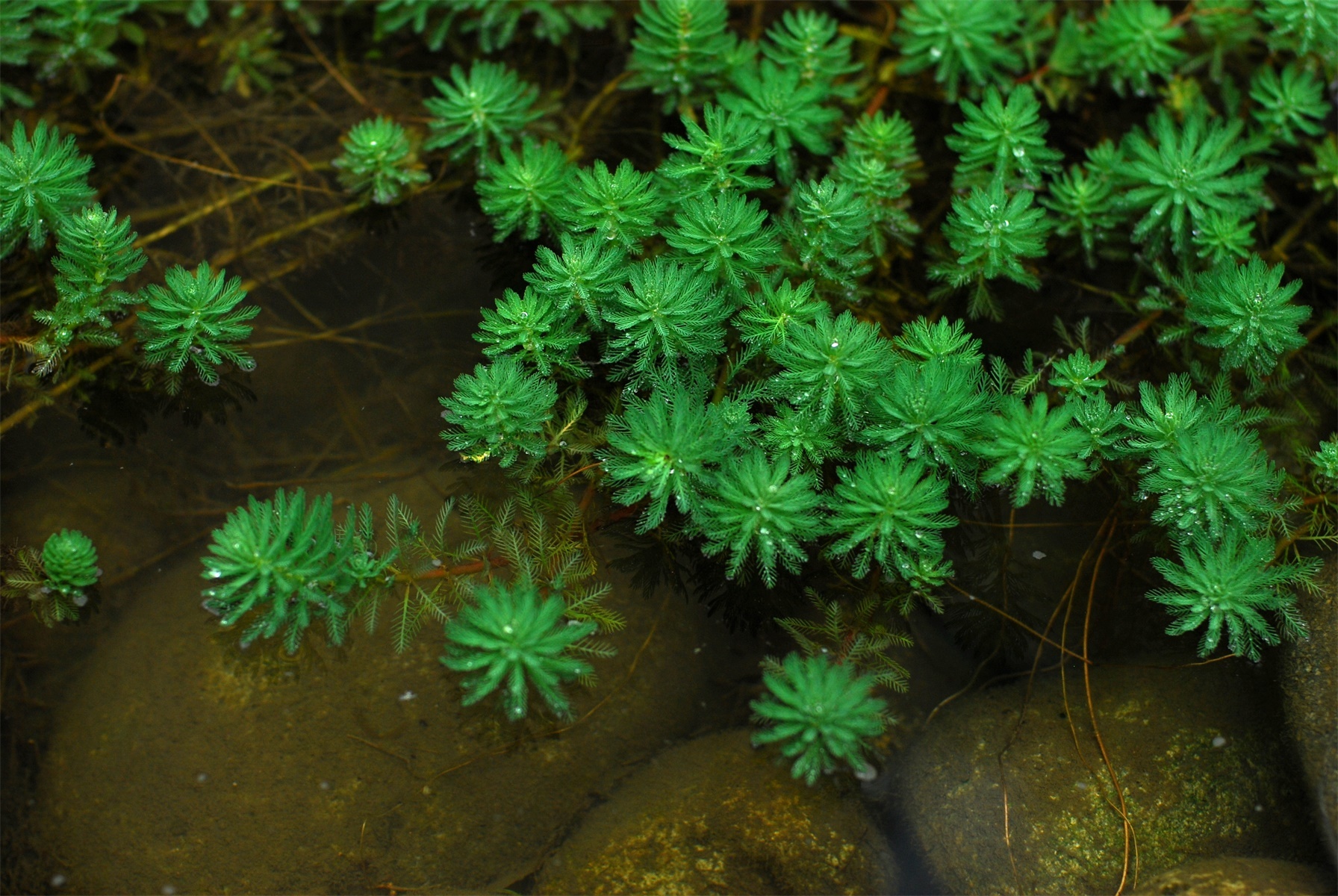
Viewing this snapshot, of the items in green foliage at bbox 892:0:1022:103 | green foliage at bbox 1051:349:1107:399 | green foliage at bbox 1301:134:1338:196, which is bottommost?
green foliage at bbox 1051:349:1107:399

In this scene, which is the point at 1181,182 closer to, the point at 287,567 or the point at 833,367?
the point at 833,367

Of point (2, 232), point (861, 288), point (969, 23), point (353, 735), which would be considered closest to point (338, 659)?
point (353, 735)

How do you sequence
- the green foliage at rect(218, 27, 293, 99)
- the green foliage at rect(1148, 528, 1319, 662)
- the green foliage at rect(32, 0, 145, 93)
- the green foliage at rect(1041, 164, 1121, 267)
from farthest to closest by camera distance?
1. the green foliage at rect(218, 27, 293, 99)
2. the green foliage at rect(32, 0, 145, 93)
3. the green foliage at rect(1041, 164, 1121, 267)
4. the green foliage at rect(1148, 528, 1319, 662)

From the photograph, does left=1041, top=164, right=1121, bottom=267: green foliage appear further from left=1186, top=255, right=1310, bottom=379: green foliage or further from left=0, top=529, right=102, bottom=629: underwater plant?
left=0, top=529, right=102, bottom=629: underwater plant

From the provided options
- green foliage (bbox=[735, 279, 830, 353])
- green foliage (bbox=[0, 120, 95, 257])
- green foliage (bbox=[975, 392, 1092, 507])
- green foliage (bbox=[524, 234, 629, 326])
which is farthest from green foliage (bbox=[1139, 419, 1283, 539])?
green foliage (bbox=[0, 120, 95, 257])

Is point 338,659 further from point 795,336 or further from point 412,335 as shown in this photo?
point 795,336

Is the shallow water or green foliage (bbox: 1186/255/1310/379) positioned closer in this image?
green foliage (bbox: 1186/255/1310/379)

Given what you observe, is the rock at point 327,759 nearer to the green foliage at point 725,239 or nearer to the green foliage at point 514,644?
the green foliage at point 514,644

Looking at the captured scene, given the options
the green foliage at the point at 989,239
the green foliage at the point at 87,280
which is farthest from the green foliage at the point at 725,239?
the green foliage at the point at 87,280

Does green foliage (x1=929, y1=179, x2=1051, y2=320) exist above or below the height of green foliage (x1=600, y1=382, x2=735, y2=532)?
above
